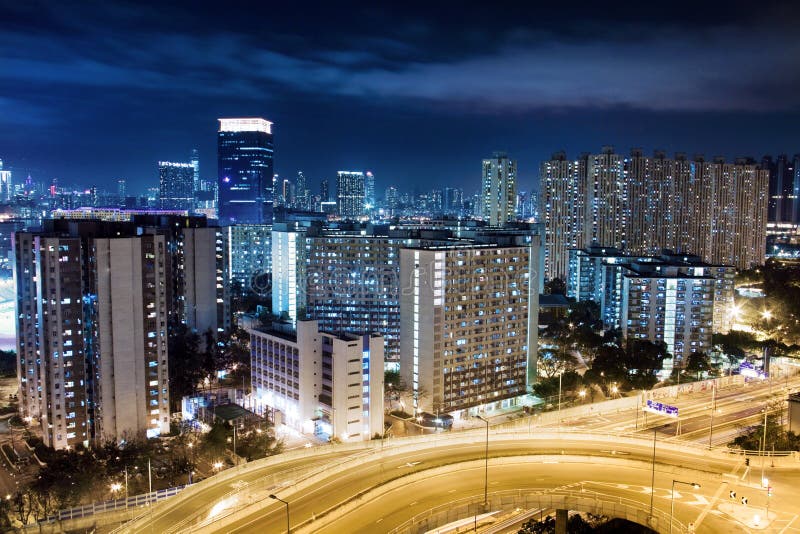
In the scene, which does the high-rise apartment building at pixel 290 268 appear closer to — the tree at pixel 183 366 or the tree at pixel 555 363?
the tree at pixel 183 366

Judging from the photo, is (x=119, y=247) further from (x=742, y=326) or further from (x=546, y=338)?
(x=742, y=326)

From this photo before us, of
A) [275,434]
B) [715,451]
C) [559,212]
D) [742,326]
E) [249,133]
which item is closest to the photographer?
[715,451]

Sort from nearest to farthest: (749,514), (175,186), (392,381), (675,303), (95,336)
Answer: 1. (749,514)
2. (95,336)
3. (392,381)
4. (675,303)
5. (175,186)

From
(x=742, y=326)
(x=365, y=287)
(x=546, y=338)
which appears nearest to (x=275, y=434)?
(x=365, y=287)

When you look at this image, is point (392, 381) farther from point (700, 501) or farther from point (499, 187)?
point (499, 187)

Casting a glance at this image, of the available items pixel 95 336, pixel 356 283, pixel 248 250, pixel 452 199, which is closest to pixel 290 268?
pixel 356 283
